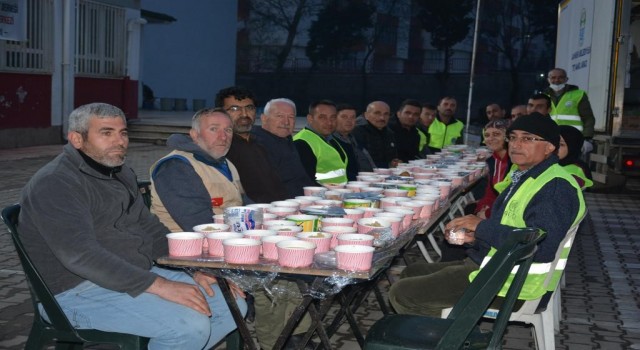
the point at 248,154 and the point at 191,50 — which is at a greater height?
the point at 191,50

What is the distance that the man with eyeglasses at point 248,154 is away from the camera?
17.3ft

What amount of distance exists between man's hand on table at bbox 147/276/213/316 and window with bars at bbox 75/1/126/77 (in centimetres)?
1610

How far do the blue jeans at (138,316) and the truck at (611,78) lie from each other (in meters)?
9.52

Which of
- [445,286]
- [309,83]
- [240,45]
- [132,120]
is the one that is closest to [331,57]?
[309,83]

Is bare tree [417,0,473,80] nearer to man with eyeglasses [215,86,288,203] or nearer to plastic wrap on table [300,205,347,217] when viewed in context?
man with eyeglasses [215,86,288,203]

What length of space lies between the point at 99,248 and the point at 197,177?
101cm

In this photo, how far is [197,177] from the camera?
164 inches

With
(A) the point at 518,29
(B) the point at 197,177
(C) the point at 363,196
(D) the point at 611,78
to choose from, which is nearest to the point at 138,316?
(B) the point at 197,177

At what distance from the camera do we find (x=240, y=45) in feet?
133

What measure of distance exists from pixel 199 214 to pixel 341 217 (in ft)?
2.44

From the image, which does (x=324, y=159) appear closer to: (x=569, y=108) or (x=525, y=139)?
(x=525, y=139)

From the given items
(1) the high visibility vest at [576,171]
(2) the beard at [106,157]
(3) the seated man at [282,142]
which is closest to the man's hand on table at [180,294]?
(2) the beard at [106,157]

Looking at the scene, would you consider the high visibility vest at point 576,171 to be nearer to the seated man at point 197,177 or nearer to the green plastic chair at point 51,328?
the seated man at point 197,177

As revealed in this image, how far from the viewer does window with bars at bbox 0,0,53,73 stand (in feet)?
53.1
